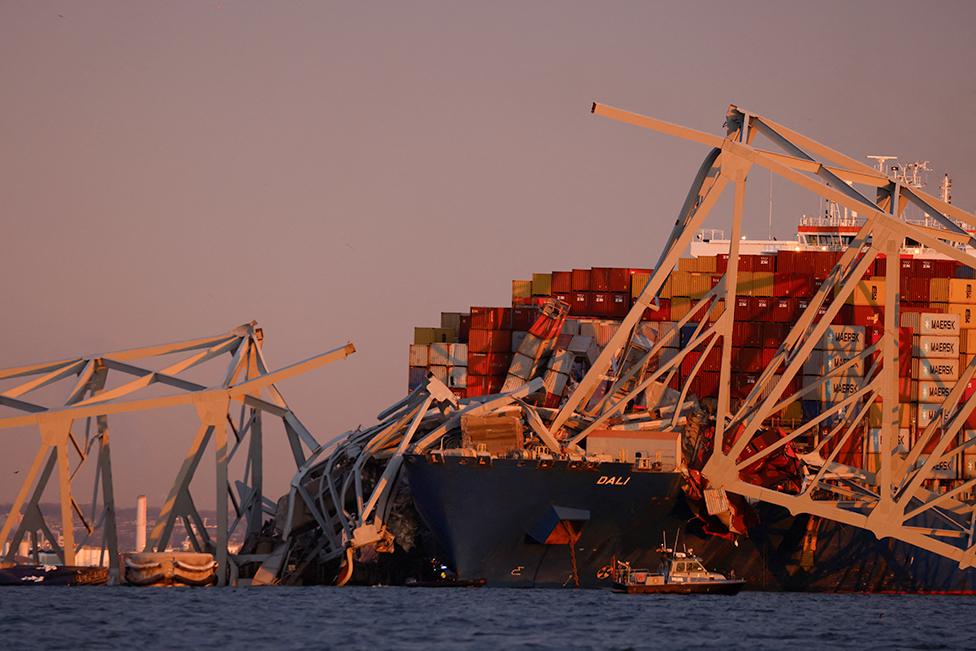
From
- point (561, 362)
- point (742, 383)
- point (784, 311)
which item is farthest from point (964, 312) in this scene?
point (561, 362)

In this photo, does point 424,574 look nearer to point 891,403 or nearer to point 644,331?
point 644,331

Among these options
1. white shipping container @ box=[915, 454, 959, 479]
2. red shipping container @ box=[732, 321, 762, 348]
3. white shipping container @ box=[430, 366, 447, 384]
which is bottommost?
white shipping container @ box=[915, 454, 959, 479]

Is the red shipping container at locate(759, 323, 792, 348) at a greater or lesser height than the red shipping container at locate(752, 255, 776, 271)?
lesser

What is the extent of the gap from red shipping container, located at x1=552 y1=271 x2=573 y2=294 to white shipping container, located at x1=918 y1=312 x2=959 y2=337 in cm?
1597

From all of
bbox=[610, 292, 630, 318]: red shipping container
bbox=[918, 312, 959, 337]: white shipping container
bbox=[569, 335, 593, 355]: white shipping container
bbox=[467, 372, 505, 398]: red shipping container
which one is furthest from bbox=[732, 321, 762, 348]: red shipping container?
bbox=[467, 372, 505, 398]: red shipping container

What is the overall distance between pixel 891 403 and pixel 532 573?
1400 cm

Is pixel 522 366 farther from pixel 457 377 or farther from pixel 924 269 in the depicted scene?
pixel 924 269

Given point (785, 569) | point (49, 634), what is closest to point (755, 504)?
point (785, 569)

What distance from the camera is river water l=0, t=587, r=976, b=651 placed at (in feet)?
142

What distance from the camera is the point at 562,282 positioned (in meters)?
77.9

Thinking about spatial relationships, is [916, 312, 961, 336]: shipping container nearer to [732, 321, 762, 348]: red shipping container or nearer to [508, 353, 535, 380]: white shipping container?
[732, 321, 762, 348]: red shipping container

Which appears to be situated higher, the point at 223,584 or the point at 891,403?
the point at 891,403

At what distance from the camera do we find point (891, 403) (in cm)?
5716

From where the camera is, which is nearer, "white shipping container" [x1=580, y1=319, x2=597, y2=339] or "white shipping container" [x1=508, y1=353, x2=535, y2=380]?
"white shipping container" [x1=508, y1=353, x2=535, y2=380]
